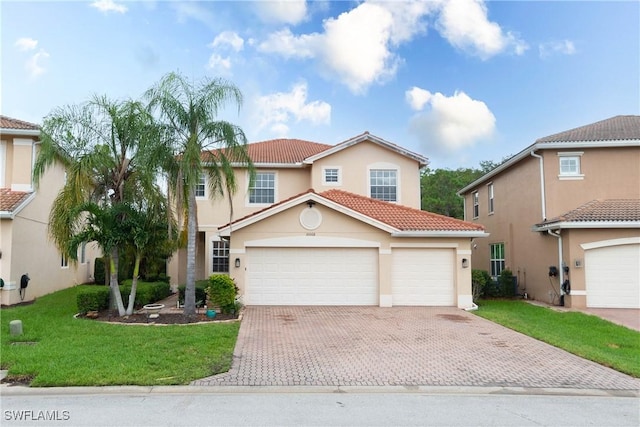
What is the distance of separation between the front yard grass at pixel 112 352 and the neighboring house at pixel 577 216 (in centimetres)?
1255

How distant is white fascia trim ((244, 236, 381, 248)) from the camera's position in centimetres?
1483

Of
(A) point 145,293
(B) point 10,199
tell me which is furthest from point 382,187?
(B) point 10,199

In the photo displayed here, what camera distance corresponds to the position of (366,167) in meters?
19.5

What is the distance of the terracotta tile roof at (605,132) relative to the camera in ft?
54.7

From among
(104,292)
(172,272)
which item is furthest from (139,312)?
(172,272)

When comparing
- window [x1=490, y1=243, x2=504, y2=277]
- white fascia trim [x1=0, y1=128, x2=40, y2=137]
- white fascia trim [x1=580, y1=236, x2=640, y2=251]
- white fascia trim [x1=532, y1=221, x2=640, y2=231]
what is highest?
white fascia trim [x1=0, y1=128, x2=40, y2=137]

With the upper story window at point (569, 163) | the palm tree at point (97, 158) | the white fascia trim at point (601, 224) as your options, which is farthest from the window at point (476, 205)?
the palm tree at point (97, 158)

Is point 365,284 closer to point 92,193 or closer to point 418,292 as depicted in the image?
point 418,292

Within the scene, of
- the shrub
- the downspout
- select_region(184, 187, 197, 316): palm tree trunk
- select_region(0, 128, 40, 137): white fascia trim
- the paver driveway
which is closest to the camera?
the paver driveway

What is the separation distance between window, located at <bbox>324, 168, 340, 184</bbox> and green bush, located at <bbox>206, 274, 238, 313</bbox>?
8174 millimetres

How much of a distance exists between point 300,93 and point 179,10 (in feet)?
24.2

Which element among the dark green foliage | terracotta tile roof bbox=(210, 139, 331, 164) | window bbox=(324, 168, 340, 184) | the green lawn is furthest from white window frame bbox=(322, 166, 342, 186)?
the dark green foliage

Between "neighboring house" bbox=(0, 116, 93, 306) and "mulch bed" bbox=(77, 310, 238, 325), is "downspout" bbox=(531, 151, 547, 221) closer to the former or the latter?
"mulch bed" bbox=(77, 310, 238, 325)

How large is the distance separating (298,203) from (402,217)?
4102 millimetres
